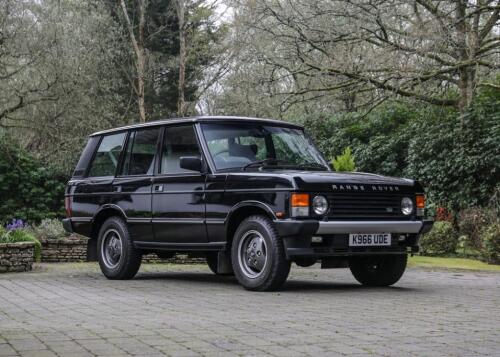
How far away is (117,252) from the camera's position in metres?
11.4

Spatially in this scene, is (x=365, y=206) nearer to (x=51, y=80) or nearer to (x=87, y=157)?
(x=87, y=157)

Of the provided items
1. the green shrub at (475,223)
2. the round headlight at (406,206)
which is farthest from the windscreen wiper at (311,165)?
the green shrub at (475,223)

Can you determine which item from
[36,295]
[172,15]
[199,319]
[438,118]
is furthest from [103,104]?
[199,319]

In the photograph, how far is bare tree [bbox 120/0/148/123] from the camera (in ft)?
107

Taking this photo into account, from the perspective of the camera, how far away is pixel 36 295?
9.03m

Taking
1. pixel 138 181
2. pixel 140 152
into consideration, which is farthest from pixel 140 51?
pixel 138 181

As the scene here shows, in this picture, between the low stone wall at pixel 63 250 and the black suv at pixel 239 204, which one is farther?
the low stone wall at pixel 63 250

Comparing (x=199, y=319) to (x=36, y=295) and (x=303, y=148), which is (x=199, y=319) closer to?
(x=36, y=295)

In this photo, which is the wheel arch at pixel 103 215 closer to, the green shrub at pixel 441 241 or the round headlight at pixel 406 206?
the round headlight at pixel 406 206

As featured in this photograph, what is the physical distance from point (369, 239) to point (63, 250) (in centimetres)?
758

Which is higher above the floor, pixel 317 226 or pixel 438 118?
pixel 438 118

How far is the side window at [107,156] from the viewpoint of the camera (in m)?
11.7

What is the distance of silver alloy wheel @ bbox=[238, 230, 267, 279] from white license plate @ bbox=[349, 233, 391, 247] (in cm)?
99

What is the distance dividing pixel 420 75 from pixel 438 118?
310cm
